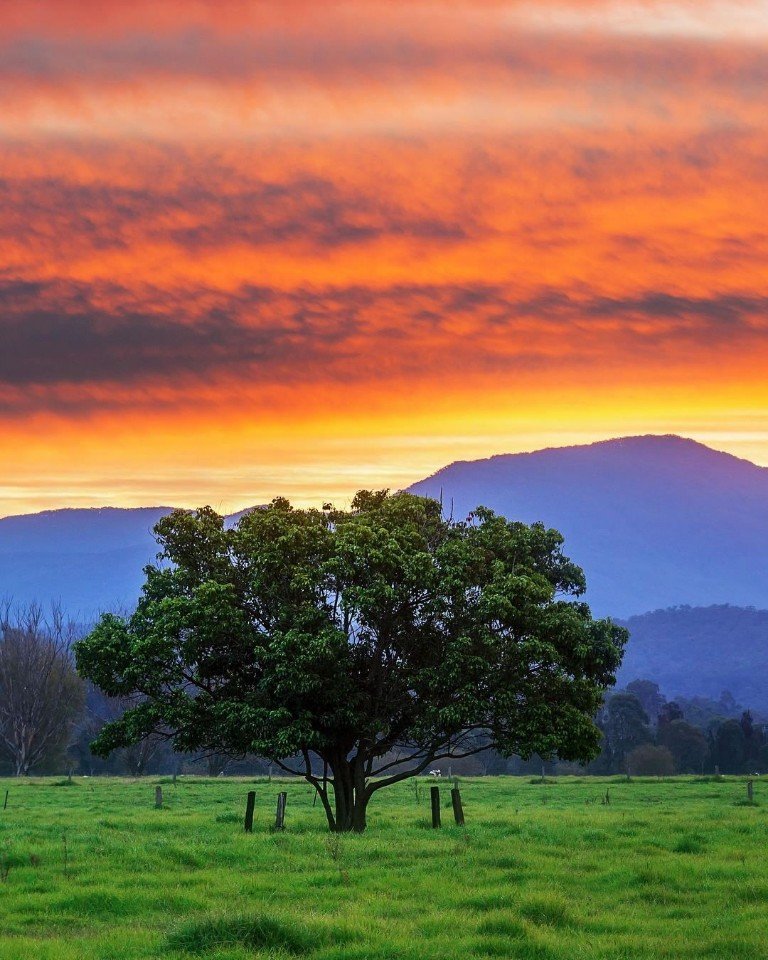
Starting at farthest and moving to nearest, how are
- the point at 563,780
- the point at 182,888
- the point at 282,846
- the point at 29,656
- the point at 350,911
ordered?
the point at 29,656 < the point at 563,780 < the point at 282,846 < the point at 182,888 < the point at 350,911

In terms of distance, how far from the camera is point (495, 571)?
3809 cm

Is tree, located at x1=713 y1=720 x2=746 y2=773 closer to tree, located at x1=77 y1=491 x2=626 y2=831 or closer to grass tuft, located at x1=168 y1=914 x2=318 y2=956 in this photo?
tree, located at x1=77 y1=491 x2=626 y2=831

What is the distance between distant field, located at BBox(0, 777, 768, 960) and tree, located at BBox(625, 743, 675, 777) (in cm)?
7839

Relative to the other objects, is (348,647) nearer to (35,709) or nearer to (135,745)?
(135,745)

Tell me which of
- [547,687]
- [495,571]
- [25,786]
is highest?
[495,571]

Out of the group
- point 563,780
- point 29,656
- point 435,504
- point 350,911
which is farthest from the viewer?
point 29,656

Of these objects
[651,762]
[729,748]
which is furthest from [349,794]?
[729,748]

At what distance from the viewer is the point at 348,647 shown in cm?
3750

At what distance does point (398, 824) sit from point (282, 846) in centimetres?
995

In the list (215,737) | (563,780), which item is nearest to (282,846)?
(215,737)

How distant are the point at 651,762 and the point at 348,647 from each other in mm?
93116

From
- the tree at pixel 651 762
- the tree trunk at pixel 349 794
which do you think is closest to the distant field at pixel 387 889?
the tree trunk at pixel 349 794

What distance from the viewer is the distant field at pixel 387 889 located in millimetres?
19172

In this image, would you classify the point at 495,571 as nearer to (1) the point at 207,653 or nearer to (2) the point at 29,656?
(1) the point at 207,653
